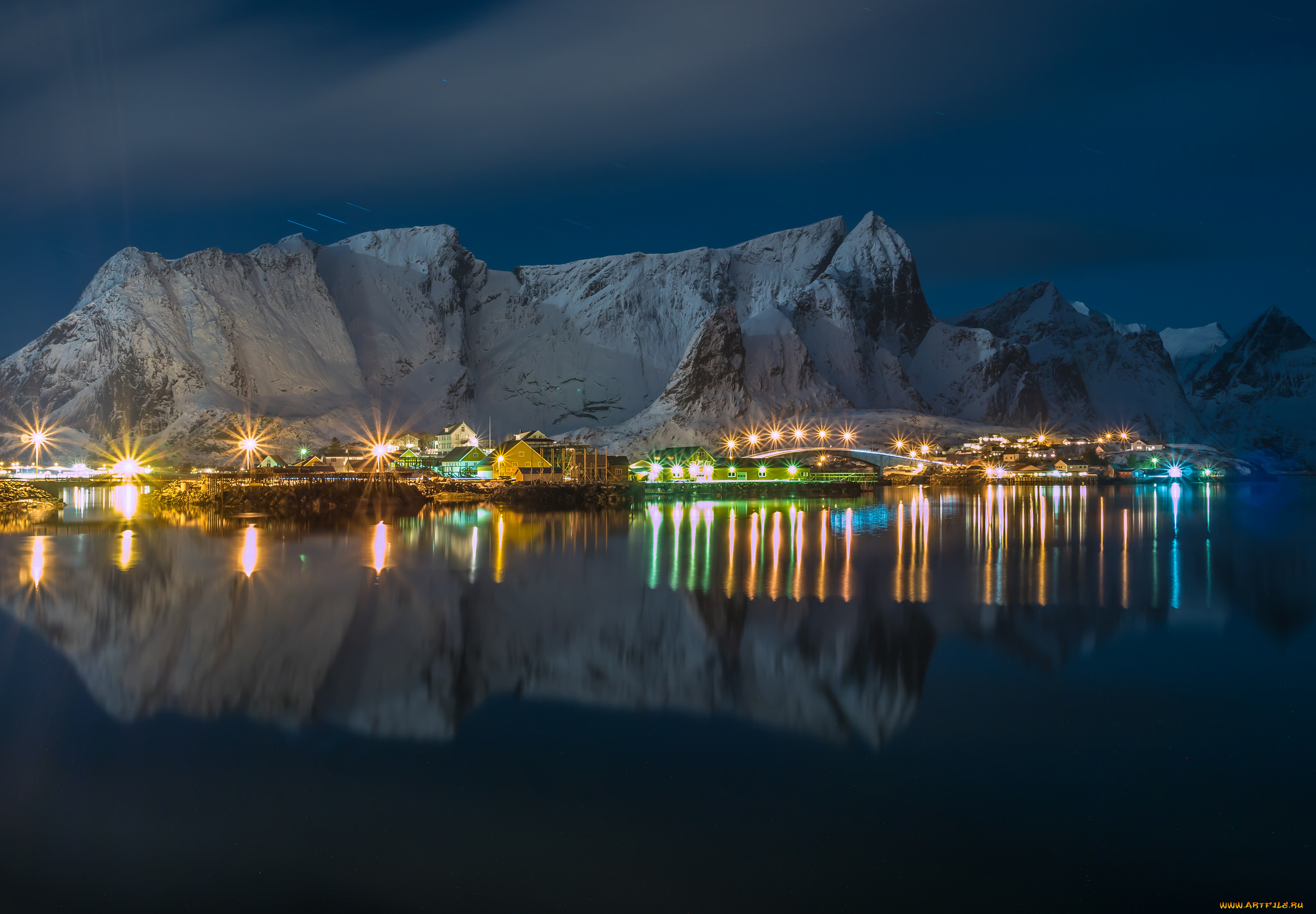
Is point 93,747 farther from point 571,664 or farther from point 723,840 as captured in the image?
point 723,840

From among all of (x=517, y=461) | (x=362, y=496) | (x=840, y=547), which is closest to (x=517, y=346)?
(x=517, y=461)

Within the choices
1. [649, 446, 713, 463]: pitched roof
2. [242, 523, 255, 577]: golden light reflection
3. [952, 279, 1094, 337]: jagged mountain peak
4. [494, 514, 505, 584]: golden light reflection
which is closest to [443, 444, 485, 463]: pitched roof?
[649, 446, 713, 463]: pitched roof

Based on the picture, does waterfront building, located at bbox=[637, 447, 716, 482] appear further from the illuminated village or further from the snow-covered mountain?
the snow-covered mountain

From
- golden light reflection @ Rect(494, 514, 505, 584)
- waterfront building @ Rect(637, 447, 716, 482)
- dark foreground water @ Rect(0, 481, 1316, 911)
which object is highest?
waterfront building @ Rect(637, 447, 716, 482)

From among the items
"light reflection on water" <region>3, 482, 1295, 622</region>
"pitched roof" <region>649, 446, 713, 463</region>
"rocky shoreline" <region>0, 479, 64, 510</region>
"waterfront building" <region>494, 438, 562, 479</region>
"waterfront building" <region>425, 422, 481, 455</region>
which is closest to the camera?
"light reflection on water" <region>3, 482, 1295, 622</region>

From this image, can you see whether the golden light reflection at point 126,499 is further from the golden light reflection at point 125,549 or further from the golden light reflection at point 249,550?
the golden light reflection at point 249,550

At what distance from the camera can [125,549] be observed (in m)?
23.7

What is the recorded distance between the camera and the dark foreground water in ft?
18.5

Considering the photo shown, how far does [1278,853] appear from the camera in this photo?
6.00 meters

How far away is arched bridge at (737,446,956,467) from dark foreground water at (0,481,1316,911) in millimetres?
60423

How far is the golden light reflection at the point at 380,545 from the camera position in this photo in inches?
812

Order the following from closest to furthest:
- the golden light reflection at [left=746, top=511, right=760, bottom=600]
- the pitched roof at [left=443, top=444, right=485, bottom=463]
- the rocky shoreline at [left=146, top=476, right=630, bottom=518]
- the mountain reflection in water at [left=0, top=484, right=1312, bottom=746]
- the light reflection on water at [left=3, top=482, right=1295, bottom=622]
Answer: the mountain reflection in water at [left=0, top=484, right=1312, bottom=746] → the golden light reflection at [left=746, top=511, right=760, bottom=600] → the light reflection on water at [left=3, top=482, right=1295, bottom=622] → the rocky shoreline at [left=146, top=476, right=630, bottom=518] → the pitched roof at [left=443, top=444, right=485, bottom=463]

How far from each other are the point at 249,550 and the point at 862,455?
233ft

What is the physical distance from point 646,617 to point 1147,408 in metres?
166
